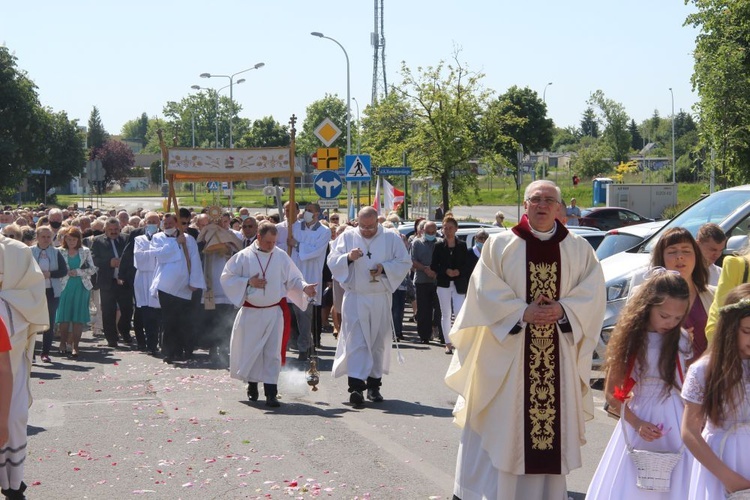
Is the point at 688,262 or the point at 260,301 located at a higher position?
the point at 688,262

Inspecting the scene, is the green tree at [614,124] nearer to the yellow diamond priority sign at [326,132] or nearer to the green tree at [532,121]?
the green tree at [532,121]

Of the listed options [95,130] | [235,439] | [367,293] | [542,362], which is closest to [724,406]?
[542,362]

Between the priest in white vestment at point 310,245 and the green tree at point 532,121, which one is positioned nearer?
the priest in white vestment at point 310,245

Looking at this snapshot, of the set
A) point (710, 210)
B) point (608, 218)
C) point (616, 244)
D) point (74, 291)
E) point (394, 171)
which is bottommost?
point (74, 291)

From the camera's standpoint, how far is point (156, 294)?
604 inches

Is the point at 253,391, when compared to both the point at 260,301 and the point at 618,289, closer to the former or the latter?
the point at 260,301

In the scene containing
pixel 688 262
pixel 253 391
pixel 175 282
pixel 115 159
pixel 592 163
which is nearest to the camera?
pixel 688 262

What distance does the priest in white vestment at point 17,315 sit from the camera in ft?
22.7

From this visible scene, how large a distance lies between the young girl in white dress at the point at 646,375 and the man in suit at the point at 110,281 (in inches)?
473

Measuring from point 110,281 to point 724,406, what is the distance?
1319cm

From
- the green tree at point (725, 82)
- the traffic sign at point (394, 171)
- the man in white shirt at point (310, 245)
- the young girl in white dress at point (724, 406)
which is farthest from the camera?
the green tree at point (725, 82)

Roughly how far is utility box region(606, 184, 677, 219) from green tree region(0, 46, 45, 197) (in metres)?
30.0

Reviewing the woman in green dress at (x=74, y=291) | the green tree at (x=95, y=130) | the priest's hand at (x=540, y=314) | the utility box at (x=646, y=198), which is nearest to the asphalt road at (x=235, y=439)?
the priest's hand at (x=540, y=314)

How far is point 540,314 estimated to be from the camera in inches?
268
